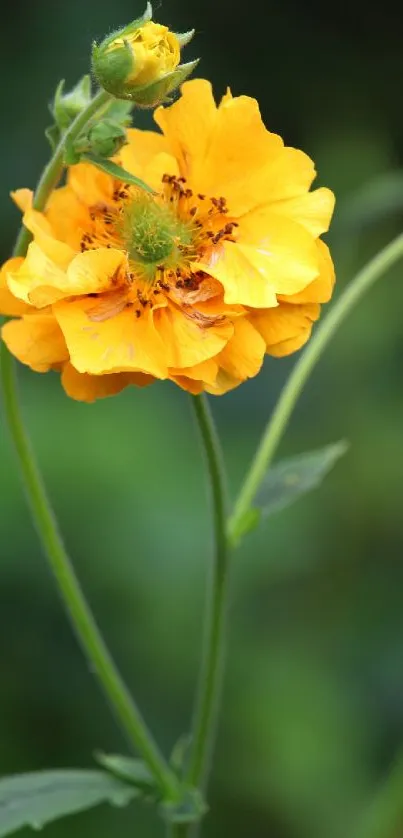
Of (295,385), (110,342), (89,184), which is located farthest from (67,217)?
(295,385)

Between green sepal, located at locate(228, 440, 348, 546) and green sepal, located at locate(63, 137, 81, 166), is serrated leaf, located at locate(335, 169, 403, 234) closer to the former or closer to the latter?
green sepal, located at locate(228, 440, 348, 546)

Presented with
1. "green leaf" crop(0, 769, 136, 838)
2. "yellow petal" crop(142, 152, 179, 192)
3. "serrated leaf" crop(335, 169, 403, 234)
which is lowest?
"green leaf" crop(0, 769, 136, 838)

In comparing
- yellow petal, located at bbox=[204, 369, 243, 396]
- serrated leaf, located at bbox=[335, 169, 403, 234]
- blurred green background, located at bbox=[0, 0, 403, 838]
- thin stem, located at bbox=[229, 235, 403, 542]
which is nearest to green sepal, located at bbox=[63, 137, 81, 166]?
yellow petal, located at bbox=[204, 369, 243, 396]

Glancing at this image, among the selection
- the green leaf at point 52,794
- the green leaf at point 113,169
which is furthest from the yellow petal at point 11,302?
the green leaf at point 52,794

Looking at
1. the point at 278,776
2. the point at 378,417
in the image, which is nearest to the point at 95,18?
the point at 378,417

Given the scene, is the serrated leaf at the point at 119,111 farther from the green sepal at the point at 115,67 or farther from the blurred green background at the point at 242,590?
the blurred green background at the point at 242,590

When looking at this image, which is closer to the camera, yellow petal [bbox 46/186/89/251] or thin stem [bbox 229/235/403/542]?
yellow petal [bbox 46/186/89/251]

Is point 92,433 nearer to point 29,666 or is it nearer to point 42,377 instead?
point 42,377
